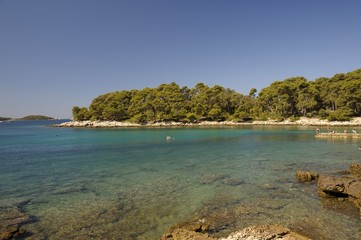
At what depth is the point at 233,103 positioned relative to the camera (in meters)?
94.1

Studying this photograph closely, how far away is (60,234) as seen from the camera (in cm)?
941

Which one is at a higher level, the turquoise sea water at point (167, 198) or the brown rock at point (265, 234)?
the brown rock at point (265, 234)

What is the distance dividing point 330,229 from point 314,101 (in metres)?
75.3

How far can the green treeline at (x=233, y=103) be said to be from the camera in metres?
71.7

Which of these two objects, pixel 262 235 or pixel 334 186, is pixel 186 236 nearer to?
pixel 262 235

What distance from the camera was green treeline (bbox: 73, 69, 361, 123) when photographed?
71688 mm

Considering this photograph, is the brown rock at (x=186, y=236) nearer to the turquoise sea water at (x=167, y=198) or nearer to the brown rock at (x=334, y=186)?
the turquoise sea water at (x=167, y=198)

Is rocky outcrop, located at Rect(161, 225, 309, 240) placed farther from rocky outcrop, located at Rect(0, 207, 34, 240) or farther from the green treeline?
the green treeline

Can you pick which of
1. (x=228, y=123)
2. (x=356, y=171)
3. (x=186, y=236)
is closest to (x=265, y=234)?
(x=186, y=236)

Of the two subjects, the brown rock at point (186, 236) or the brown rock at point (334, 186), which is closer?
the brown rock at point (186, 236)

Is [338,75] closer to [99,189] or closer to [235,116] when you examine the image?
[235,116]

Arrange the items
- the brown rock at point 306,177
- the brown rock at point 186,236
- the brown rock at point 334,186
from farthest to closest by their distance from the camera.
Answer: the brown rock at point 306,177
the brown rock at point 334,186
the brown rock at point 186,236

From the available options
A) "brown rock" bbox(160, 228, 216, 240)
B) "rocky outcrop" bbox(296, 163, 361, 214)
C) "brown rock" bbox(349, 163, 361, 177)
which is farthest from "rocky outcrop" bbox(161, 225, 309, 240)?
"brown rock" bbox(349, 163, 361, 177)

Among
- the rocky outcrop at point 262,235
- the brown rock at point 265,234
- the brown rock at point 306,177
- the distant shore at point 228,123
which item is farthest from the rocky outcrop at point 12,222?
the distant shore at point 228,123
